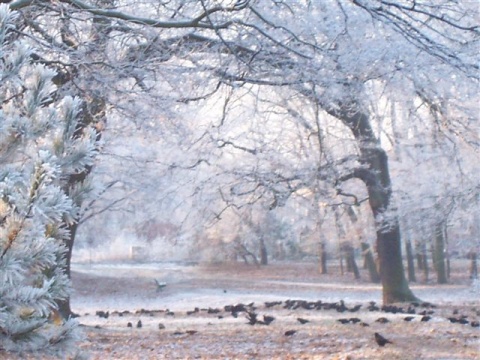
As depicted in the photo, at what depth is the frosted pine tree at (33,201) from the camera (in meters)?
3.27

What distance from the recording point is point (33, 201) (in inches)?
127

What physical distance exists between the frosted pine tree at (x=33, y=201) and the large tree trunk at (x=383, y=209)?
9803 millimetres

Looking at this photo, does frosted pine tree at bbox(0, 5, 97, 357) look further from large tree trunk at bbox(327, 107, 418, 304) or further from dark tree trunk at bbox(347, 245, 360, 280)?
dark tree trunk at bbox(347, 245, 360, 280)

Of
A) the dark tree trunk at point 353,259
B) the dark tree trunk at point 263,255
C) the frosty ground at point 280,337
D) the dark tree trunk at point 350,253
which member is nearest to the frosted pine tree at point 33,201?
the frosty ground at point 280,337

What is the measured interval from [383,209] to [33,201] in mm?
12161

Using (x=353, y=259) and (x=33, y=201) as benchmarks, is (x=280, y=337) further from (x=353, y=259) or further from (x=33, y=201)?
(x=353, y=259)

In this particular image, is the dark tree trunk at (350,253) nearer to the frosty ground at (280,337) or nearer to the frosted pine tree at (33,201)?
the frosty ground at (280,337)

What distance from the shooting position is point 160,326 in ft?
34.2

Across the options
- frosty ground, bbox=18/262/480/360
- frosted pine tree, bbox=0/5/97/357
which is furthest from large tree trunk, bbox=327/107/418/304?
frosted pine tree, bbox=0/5/97/357

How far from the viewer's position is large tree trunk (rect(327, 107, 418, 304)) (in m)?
13.9

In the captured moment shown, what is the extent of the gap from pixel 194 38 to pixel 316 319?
5.11 meters

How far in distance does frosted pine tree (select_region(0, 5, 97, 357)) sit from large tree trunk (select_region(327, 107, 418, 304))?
9.80 meters

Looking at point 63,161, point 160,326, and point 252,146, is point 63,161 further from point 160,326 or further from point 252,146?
point 252,146

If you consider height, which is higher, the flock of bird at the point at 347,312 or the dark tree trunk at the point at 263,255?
the dark tree trunk at the point at 263,255
